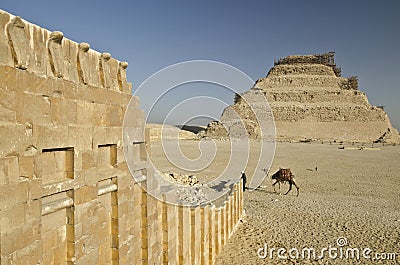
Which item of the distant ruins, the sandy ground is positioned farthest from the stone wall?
the distant ruins

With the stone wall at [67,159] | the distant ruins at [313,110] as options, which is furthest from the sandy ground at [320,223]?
the distant ruins at [313,110]

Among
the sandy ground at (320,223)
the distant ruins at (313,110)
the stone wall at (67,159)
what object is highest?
the distant ruins at (313,110)

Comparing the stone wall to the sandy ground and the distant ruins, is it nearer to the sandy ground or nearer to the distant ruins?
the sandy ground

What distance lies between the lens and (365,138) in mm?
68938

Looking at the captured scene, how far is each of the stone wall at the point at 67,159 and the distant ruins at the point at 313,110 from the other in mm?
57967

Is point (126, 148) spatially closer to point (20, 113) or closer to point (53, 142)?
point (53, 142)

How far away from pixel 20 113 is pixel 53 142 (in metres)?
0.57

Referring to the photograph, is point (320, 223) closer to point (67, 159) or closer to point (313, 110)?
point (67, 159)

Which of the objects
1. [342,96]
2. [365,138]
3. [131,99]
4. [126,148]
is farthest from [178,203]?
[342,96]

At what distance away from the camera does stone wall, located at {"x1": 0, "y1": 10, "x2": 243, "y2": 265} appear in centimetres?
305

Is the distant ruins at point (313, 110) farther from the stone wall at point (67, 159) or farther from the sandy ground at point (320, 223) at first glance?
the stone wall at point (67, 159)

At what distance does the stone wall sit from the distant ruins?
5797 cm

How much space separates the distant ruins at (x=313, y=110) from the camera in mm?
69812

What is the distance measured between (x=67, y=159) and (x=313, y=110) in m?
81.0
